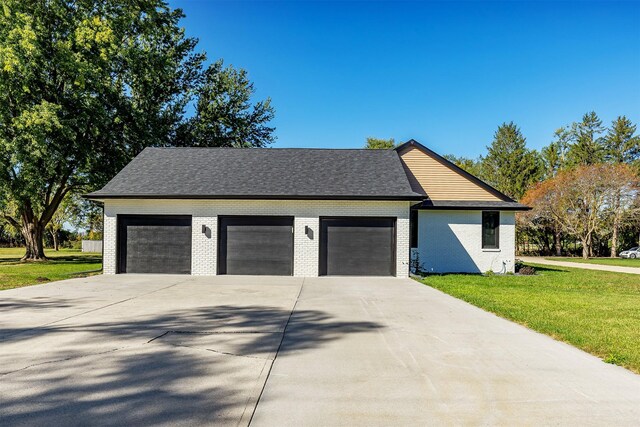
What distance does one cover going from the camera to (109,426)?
121 inches

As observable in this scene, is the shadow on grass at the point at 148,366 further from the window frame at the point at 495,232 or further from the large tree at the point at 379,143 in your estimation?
the large tree at the point at 379,143

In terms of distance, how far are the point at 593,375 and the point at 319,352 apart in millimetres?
3235

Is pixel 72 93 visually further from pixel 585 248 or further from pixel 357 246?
pixel 585 248

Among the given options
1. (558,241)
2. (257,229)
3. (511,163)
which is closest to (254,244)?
(257,229)

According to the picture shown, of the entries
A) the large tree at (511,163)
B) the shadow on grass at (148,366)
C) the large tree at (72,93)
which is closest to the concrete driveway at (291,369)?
the shadow on grass at (148,366)

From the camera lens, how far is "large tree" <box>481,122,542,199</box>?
42750 mm

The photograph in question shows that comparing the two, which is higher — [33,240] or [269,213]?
[269,213]

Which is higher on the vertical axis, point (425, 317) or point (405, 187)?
point (405, 187)

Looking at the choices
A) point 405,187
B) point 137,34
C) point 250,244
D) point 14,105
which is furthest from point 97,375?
point 137,34

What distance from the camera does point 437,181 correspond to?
17969 millimetres

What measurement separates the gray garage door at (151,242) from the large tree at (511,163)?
38356 millimetres

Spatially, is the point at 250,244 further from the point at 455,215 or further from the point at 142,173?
the point at 455,215

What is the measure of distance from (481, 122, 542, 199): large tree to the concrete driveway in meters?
39.6

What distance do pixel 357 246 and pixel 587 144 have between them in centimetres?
4278
